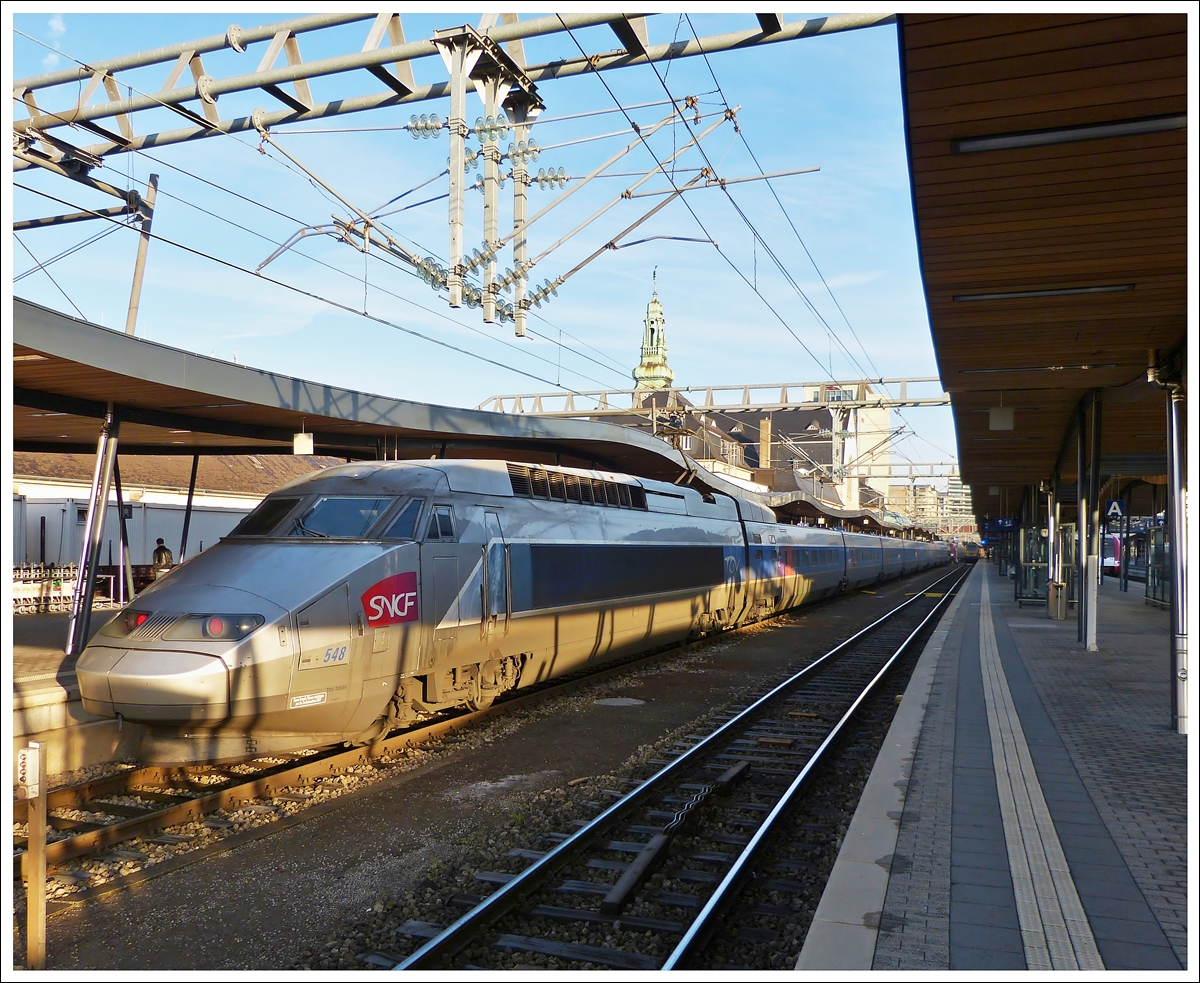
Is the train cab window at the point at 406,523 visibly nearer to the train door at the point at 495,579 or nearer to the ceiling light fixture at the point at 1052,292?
the train door at the point at 495,579

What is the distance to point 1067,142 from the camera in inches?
231

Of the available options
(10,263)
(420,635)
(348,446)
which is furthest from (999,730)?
(348,446)

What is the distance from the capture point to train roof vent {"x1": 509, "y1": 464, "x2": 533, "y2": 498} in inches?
437

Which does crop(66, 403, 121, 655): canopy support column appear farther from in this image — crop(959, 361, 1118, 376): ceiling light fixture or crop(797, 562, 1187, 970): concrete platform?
crop(959, 361, 1118, 376): ceiling light fixture

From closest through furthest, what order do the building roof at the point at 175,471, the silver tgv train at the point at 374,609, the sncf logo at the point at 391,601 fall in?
the silver tgv train at the point at 374,609
the sncf logo at the point at 391,601
the building roof at the point at 175,471

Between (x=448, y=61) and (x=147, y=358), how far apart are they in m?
4.76

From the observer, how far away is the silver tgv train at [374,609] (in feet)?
23.4

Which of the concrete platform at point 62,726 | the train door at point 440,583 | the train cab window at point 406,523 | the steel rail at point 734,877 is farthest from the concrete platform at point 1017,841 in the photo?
the concrete platform at point 62,726

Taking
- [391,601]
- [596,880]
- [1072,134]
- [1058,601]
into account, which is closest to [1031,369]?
[1072,134]

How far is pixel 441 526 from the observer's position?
30.6 ft

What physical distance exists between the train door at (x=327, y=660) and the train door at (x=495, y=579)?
Result: 2216mm

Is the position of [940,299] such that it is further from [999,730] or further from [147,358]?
[147,358]

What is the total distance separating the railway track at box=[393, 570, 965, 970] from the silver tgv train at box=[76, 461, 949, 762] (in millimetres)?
2409

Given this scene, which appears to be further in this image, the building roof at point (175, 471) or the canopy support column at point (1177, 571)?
the building roof at point (175, 471)
